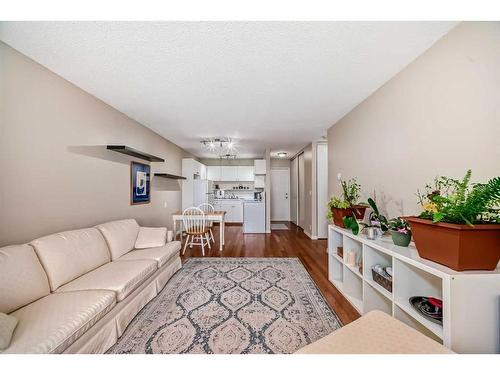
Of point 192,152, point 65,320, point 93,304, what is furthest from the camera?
point 192,152

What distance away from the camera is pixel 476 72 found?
1237mm

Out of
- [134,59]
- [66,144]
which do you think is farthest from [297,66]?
[66,144]

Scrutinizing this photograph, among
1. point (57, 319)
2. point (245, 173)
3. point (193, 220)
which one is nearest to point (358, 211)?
point (57, 319)

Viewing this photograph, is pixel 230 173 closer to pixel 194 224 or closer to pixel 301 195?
pixel 301 195

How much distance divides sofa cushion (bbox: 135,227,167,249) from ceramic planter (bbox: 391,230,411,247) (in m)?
2.67

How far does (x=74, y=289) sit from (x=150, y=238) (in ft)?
3.84

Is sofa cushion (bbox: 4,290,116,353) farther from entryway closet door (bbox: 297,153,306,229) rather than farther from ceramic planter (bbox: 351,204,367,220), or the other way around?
entryway closet door (bbox: 297,153,306,229)

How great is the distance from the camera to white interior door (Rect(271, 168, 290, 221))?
7.42 meters

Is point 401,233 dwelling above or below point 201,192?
below

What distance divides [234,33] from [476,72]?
5.28 ft

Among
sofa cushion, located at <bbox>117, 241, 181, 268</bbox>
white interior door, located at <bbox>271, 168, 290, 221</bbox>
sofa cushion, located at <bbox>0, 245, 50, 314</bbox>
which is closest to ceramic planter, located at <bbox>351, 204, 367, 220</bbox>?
sofa cushion, located at <bbox>117, 241, 181, 268</bbox>

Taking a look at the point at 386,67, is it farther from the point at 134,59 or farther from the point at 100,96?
the point at 100,96

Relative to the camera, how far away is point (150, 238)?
8.89 feet
